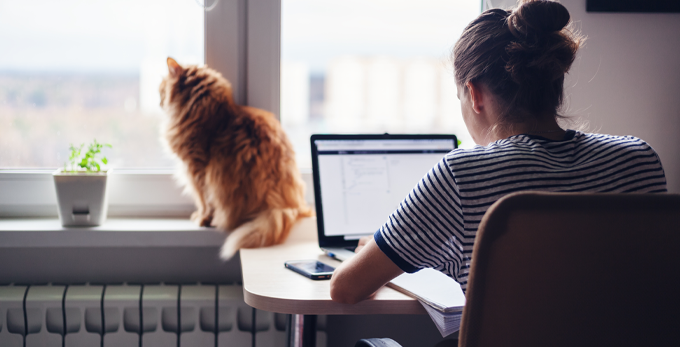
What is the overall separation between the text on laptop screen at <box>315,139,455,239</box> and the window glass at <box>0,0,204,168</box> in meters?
0.57

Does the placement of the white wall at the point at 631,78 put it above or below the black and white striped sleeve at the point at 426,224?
above

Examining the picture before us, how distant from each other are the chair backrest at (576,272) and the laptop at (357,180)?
2.28 ft

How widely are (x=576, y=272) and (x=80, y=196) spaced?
1242 mm

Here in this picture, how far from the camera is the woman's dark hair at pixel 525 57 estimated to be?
0.79 meters

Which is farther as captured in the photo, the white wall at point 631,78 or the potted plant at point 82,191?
the white wall at point 631,78

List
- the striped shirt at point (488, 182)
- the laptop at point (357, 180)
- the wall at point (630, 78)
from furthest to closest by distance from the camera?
the wall at point (630, 78) → the laptop at point (357, 180) → the striped shirt at point (488, 182)

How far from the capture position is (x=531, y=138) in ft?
2.49

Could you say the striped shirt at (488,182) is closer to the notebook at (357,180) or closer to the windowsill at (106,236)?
the notebook at (357,180)

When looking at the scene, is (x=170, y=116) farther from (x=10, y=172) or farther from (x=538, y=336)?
(x=538, y=336)

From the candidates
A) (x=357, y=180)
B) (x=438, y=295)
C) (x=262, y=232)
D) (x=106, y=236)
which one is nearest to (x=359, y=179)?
(x=357, y=180)

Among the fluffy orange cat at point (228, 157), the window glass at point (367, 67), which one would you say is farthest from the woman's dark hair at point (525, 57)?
the window glass at point (367, 67)

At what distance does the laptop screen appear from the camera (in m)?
1.26

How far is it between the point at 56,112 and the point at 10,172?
0.22 m

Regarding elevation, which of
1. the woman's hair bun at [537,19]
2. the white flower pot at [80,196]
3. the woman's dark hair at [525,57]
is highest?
the woman's hair bun at [537,19]
